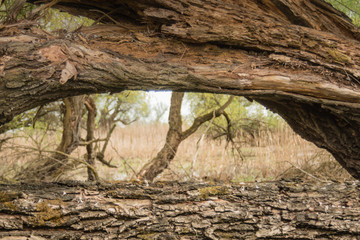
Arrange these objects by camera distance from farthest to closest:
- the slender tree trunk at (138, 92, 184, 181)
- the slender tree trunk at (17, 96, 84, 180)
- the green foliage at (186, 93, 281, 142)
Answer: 1. the green foliage at (186, 93, 281, 142)
2. the slender tree trunk at (138, 92, 184, 181)
3. the slender tree trunk at (17, 96, 84, 180)

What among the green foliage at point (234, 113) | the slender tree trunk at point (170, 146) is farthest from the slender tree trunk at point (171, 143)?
the green foliage at point (234, 113)

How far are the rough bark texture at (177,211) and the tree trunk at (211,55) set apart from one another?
0.57 meters

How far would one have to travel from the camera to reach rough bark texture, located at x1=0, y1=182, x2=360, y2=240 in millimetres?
1970

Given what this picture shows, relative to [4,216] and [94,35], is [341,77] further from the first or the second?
[4,216]

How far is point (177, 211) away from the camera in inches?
86.2

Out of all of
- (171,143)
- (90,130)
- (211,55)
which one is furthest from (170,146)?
(211,55)

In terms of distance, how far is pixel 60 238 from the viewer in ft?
6.32

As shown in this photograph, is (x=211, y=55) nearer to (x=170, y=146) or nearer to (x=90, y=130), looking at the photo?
(x=170, y=146)

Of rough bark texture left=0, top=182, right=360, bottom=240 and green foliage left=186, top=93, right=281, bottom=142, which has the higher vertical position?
green foliage left=186, top=93, right=281, bottom=142

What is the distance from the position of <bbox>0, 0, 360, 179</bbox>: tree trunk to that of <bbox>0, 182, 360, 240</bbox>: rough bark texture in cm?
57

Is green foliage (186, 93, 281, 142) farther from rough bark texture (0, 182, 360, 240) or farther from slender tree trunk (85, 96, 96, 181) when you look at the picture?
rough bark texture (0, 182, 360, 240)

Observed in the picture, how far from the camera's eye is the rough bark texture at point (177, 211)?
1970mm

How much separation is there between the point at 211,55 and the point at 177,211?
3.74 ft

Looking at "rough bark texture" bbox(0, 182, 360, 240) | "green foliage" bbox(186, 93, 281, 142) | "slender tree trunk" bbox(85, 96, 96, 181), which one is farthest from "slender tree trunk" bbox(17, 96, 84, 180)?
"green foliage" bbox(186, 93, 281, 142)
